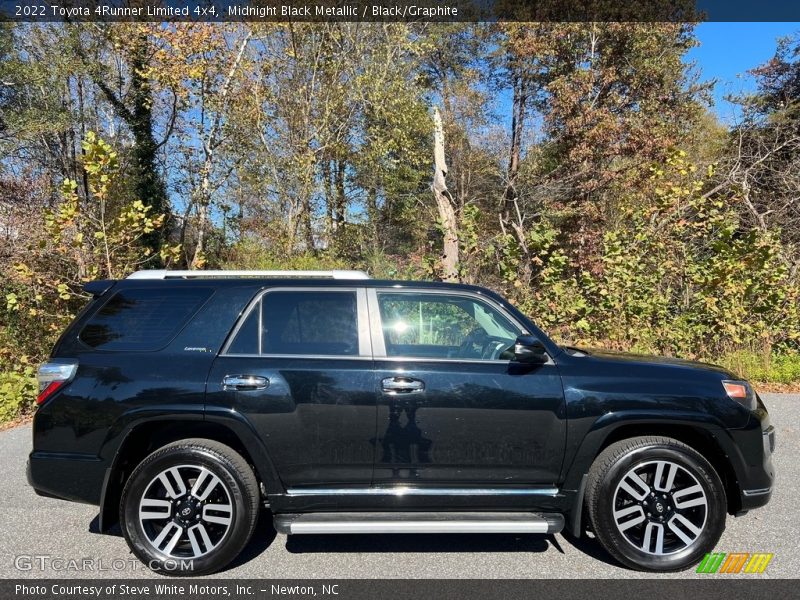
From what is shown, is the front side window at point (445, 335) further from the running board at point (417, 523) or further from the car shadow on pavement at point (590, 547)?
the car shadow on pavement at point (590, 547)

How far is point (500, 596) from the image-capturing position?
3.04 meters

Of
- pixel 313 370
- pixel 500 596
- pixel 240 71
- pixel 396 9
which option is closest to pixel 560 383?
pixel 500 596

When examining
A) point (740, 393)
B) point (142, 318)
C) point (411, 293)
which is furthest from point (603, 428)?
point (142, 318)

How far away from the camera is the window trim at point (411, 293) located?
11.4 ft

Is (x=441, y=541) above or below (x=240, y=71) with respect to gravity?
below

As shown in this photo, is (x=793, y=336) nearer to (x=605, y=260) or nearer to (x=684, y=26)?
(x=605, y=260)

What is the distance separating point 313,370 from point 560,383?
1.52m

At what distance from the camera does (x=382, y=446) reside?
3324 mm

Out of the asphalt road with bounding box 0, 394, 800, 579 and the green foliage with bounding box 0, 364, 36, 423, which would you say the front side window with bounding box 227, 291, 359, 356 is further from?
the green foliage with bounding box 0, 364, 36, 423

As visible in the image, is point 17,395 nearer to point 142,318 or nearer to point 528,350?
point 142,318

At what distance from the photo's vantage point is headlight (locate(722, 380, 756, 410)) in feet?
11.3

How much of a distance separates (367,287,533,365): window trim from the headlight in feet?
4.19

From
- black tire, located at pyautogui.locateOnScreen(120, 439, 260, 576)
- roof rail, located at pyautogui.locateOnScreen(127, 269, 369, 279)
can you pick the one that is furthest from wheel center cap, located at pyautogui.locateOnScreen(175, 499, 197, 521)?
roof rail, located at pyautogui.locateOnScreen(127, 269, 369, 279)

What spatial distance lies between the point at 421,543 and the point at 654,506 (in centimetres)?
150
